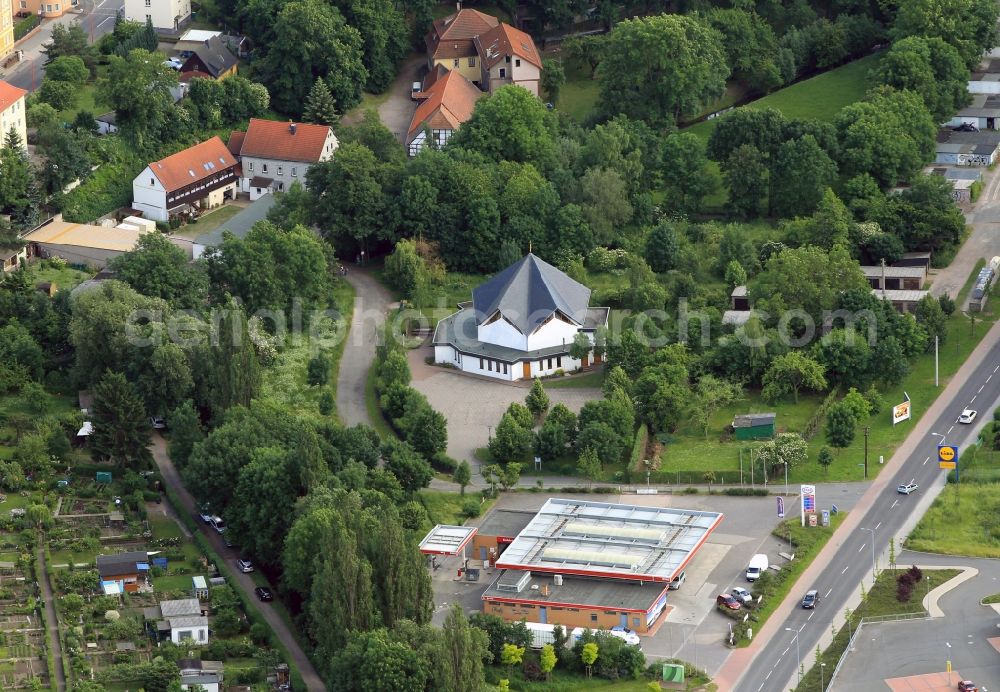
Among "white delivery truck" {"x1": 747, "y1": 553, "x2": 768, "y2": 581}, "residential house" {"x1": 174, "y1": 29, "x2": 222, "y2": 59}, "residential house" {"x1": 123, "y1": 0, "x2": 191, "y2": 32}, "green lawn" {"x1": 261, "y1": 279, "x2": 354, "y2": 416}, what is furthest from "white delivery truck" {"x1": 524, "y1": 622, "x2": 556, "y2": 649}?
"residential house" {"x1": 123, "y1": 0, "x2": 191, "y2": 32}

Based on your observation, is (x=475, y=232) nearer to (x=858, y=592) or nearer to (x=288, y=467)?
(x=288, y=467)

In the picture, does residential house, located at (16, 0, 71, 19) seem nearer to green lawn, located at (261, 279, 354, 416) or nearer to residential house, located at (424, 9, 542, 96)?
residential house, located at (424, 9, 542, 96)

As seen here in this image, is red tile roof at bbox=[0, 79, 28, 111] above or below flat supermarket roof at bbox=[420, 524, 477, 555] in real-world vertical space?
above

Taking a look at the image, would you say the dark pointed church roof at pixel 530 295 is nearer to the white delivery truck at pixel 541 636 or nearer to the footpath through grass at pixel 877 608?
the white delivery truck at pixel 541 636

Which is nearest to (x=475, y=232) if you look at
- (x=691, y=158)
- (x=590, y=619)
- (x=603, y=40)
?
(x=691, y=158)

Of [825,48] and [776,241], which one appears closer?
Answer: [776,241]

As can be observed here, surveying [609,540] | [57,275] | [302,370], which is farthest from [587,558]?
[57,275]

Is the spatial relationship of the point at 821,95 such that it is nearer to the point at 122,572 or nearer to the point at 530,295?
the point at 530,295
